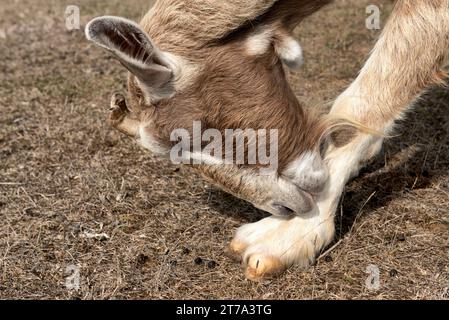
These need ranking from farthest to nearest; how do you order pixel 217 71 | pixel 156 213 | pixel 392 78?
pixel 156 213, pixel 392 78, pixel 217 71

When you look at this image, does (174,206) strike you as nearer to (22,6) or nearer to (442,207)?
(442,207)

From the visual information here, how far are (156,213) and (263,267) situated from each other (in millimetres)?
1005

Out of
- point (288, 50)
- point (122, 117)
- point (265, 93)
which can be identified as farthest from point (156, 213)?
point (288, 50)

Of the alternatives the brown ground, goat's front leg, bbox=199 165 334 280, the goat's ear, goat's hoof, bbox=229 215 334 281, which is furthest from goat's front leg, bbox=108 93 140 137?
goat's hoof, bbox=229 215 334 281

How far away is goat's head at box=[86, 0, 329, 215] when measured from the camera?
3.23 meters

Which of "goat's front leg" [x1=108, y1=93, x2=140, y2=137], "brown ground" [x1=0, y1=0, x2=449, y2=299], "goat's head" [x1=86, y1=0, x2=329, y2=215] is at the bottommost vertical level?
"brown ground" [x1=0, y1=0, x2=449, y2=299]

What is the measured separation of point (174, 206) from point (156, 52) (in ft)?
4.98

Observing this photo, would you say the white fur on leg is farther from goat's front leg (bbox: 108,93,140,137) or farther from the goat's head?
goat's front leg (bbox: 108,93,140,137)

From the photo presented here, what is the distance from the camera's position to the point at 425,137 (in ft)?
16.9

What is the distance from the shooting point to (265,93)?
3.36 m

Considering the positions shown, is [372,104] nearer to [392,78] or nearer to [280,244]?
[392,78]

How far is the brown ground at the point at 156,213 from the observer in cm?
351

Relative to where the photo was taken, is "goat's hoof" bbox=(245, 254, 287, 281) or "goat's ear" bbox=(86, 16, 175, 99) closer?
"goat's ear" bbox=(86, 16, 175, 99)

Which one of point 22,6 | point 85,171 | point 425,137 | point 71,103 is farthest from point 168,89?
point 22,6
